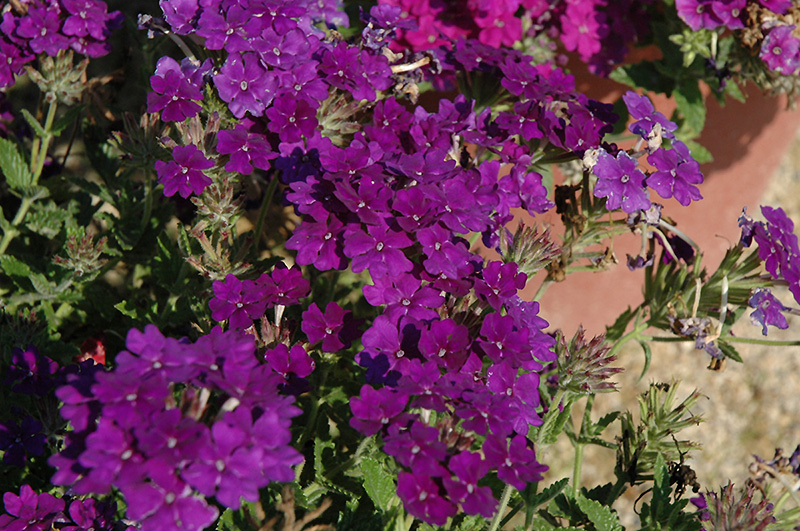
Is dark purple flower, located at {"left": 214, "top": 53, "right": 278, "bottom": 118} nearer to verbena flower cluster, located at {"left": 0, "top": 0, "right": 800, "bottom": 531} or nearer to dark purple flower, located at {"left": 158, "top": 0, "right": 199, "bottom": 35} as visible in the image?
verbena flower cluster, located at {"left": 0, "top": 0, "right": 800, "bottom": 531}

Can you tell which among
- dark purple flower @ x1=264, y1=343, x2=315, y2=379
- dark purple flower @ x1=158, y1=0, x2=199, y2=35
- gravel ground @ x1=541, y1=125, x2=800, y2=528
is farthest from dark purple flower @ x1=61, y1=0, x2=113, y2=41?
gravel ground @ x1=541, y1=125, x2=800, y2=528

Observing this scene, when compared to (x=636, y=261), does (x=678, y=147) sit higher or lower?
higher

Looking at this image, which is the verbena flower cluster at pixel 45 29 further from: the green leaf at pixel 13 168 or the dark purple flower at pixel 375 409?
the dark purple flower at pixel 375 409

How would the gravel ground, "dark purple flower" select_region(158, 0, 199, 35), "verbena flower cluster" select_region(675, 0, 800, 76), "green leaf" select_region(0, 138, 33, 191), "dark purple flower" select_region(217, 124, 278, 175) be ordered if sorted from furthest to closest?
the gravel ground, "verbena flower cluster" select_region(675, 0, 800, 76), "green leaf" select_region(0, 138, 33, 191), "dark purple flower" select_region(158, 0, 199, 35), "dark purple flower" select_region(217, 124, 278, 175)

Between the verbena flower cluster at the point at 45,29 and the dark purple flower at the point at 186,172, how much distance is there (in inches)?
23.4

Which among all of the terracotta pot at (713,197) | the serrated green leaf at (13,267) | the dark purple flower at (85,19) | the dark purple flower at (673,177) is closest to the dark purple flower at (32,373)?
the serrated green leaf at (13,267)

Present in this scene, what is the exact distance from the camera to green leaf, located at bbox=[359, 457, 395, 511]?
137 centimetres

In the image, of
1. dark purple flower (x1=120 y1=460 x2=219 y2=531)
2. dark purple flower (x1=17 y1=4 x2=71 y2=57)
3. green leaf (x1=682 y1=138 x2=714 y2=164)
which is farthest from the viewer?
green leaf (x1=682 y1=138 x2=714 y2=164)

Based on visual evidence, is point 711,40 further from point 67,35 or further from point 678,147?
point 67,35

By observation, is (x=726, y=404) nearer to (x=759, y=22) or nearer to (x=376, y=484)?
(x=759, y=22)

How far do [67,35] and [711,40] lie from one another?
1.83 metres

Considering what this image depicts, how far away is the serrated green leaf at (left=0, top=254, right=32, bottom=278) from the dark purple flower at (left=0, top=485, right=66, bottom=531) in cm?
67

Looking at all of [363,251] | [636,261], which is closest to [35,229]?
[363,251]

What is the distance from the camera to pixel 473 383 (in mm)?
1304
